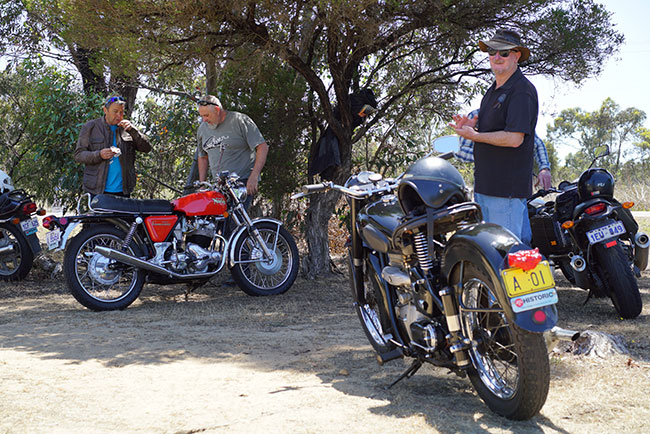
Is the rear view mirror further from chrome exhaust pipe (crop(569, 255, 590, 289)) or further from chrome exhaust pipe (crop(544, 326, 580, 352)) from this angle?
chrome exhaust pipe (crop(569, 255, 590, 289))

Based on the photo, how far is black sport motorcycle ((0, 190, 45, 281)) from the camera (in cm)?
780

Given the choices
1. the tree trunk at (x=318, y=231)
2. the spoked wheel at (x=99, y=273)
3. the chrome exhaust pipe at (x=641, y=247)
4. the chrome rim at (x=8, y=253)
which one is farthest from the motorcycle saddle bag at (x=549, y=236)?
the chrome rim at (x=8, y=253)

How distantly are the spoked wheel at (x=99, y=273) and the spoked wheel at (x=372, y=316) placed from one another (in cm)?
298

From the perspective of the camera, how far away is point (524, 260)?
277 cm

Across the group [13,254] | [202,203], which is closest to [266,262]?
[202,203]

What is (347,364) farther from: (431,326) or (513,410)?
(513,410)

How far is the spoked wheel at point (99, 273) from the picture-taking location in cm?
607

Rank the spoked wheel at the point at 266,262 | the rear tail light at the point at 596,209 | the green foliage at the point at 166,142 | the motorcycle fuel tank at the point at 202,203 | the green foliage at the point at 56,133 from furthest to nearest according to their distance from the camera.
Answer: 1. the green foliage at the point at 166,142
2. the green foliage at the point at 56,133
3. the spoked wheel at the point at 266,262
4. the motorcycle fuel tank at the point at 202,203
5. the rear tail light at the point at 596,209

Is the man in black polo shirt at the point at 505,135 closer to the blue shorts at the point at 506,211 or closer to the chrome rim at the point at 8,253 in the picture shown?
the blue shorts at the point at 506,211

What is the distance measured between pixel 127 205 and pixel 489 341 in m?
4.28

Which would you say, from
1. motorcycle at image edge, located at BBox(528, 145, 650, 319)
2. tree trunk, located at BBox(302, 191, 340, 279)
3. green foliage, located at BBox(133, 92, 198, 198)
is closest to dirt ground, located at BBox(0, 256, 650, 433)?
motorcycle at image edge, located at BBox(528, 145, 650, 319)

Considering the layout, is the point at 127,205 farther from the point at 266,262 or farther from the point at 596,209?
the point at 596,209

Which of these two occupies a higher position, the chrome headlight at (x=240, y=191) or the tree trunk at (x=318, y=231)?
the chrome headlight at (x=240, y=191)

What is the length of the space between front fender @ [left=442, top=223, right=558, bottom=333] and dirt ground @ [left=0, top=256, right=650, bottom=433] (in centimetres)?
52
